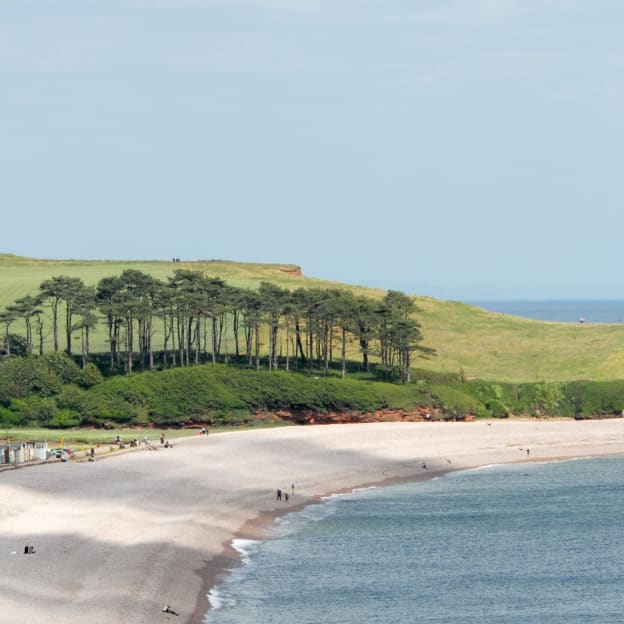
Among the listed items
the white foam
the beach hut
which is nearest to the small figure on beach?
the white foam

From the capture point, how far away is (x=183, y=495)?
8038 cm

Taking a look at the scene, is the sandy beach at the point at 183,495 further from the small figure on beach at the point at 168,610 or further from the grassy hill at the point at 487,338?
the grassy hill at the point at 487,338

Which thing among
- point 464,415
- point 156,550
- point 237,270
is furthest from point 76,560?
point 237,270

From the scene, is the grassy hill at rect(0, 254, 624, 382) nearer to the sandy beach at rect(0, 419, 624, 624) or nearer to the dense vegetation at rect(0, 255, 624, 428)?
the dense vegetation at rect(0, 255, 624, 428)

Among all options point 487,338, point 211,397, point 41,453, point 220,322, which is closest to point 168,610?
point 41,453

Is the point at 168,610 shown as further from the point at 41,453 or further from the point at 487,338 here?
the point at 487,338

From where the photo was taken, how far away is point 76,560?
5975 centimetres

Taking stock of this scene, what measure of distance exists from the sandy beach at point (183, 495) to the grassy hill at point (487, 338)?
17.8 meters

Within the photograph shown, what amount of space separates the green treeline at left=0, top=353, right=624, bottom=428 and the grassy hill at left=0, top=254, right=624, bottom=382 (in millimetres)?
8814

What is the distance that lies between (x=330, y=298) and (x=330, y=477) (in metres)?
42.1

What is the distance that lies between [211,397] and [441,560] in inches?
2242

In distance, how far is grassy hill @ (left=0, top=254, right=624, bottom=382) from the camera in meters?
142

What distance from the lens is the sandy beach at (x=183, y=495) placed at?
180 ft

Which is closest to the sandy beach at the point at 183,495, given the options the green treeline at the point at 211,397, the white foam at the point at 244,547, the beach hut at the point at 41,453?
the white foam at the point at 244,547
